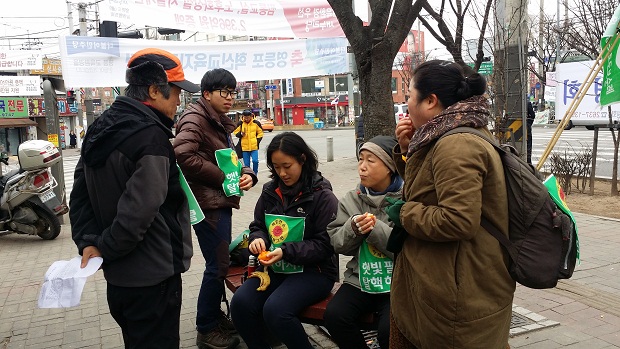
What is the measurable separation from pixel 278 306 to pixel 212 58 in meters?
6.68

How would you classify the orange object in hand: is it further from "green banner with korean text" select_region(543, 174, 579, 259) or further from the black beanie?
"green banner with korean text" select_region(543, 174, 579, 259)

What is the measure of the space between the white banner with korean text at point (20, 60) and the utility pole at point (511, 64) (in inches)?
933

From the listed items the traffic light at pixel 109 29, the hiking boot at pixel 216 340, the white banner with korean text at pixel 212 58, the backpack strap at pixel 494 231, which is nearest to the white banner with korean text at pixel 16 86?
the traffic light at pixel 109 29

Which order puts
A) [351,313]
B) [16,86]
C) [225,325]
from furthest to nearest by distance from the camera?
[16,86], [225,325], [351,313]

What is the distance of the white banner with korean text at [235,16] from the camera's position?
28.2 ft

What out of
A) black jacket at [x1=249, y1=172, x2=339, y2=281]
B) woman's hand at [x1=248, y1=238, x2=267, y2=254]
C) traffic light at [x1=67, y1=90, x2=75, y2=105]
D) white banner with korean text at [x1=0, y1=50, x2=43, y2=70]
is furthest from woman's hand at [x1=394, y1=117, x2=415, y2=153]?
traffic light at [x1=67, y1=90, x2=75, y2=105]

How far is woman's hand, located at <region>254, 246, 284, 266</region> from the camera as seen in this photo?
3.12 m

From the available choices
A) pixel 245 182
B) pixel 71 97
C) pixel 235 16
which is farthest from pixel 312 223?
pixel 71 97

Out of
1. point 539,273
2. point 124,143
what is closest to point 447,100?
point 539,273

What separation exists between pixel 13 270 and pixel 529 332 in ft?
18.1

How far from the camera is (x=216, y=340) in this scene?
141 inches

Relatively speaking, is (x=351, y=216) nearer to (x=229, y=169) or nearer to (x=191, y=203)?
(x=191, y=203)

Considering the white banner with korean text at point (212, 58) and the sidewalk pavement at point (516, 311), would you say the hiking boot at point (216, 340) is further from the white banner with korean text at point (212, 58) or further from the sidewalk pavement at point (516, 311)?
the white banner with korean text at point (212, 58)

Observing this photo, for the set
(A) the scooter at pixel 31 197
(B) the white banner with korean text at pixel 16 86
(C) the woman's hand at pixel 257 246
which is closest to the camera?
(C) the woman's hand at pixel 257 246
